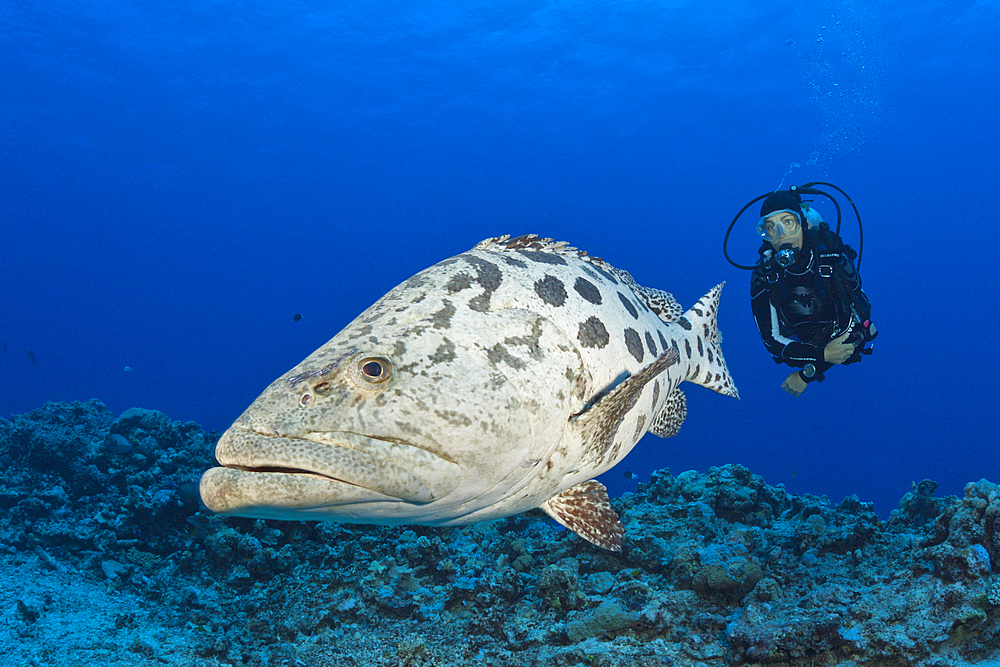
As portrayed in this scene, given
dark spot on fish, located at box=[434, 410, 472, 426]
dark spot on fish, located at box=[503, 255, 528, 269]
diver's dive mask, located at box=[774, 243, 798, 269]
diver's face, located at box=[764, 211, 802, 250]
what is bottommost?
dark spot on fish, located at box=[434, 410, 472, 426]

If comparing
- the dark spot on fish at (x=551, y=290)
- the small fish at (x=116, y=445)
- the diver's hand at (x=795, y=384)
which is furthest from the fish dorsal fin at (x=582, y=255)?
the small fish at (x=116, y=445)

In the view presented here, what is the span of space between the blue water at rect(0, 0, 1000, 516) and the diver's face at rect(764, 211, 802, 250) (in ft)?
113

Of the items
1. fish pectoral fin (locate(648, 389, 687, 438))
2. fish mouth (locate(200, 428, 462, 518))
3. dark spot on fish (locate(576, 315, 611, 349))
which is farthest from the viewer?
fish pectoral fin (locate(648, 389, 687, 438))

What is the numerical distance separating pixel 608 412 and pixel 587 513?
92 centimetres

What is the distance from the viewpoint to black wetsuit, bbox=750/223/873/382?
19.0 ft

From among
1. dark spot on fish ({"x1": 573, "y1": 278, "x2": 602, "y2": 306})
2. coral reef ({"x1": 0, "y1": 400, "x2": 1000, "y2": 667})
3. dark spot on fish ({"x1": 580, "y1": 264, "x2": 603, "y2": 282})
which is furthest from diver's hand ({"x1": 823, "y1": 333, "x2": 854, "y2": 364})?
dark spot on fish ({"x1": 573, "y1": 278, "x2": 602, "y2": 306})

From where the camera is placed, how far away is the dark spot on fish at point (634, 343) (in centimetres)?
363

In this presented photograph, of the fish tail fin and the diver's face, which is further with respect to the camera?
the diver's face

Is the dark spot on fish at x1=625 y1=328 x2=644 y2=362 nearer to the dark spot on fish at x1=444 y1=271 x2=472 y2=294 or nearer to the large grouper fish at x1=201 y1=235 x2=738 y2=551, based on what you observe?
the large grouper fish at x1=201 y1=235 x2=738 y2=551

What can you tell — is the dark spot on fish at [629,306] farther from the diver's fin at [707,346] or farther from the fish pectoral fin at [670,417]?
the diver's fin at [707,346]

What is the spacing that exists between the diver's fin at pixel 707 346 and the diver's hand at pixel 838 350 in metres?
1.74

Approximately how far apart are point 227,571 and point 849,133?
8380 centimetres

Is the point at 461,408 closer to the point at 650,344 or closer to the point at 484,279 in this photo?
the point at 484,279

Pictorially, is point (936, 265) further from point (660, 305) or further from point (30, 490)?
point (30, 490)
